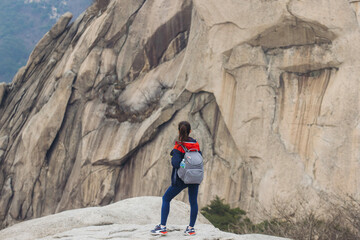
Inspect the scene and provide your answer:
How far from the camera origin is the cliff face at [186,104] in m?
13.4

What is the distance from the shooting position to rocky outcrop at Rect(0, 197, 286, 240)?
21.6 ft

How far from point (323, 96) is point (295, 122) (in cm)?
124

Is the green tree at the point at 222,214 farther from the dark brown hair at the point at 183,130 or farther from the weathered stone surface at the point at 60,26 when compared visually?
the weathered stone surface at the point at 60,26

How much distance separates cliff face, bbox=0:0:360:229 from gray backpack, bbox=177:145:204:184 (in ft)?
26.4

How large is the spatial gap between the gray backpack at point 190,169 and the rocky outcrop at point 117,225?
2.87 ft

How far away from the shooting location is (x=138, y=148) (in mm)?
19078

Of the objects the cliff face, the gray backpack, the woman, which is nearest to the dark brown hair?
the woman

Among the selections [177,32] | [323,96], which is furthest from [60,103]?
[323,96]

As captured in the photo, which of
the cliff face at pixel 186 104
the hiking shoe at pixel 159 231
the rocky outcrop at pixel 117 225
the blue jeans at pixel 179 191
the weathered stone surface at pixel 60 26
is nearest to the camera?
the blue jeans at pixel 179 191

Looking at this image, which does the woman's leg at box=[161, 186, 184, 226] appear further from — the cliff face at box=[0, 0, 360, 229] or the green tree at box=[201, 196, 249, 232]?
the cliff face at box=[0, 0, 360, 229]

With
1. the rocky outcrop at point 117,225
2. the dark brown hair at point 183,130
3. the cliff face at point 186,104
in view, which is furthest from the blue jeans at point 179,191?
the cliff face at point 186,104

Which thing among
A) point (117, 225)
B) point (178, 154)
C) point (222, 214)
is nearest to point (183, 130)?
point (178, 154)

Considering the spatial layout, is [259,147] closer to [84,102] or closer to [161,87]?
[161,87]

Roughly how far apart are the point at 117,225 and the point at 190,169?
2379 millimetres
